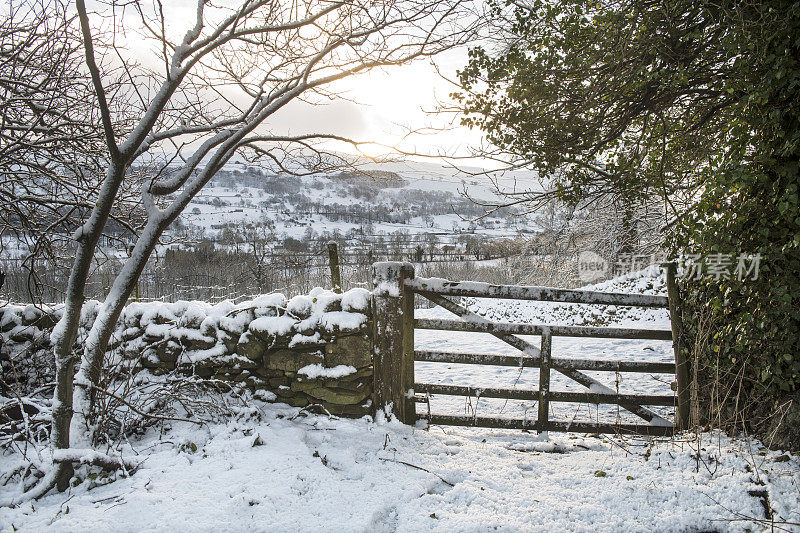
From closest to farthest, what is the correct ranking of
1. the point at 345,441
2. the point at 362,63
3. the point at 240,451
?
the point at 240,451 → the point at 345,441 → the point at 362,63

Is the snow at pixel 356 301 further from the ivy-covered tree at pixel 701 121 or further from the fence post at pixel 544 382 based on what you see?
the ivy-covered tree at pixel 701 121

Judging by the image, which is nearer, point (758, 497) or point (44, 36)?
point (758, 497)

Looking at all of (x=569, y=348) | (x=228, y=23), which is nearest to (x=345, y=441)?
(x=228, y=23)

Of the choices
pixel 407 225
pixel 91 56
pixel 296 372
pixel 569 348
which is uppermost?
pixel 407 225

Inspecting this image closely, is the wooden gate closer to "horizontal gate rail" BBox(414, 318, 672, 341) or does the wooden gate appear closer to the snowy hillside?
"horizontal gate rail" BBox(414, 318, 672, 341)

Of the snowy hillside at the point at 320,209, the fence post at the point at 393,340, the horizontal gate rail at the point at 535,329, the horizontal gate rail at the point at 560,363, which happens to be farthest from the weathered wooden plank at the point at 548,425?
the snowy hillside at the point at 320,209

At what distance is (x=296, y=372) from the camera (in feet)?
10.8

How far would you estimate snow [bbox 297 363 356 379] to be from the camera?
10.5 ft

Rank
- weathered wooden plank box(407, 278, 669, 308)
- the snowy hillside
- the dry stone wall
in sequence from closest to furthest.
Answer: weathered wooden plank box(407, 278, 669, 308) < the dry stone wall < the snowy hillside

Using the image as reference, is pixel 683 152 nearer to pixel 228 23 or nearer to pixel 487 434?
pixel 487 434

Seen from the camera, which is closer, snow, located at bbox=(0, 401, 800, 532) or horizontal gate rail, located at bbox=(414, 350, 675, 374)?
snow, located at bbox=(0, 401, 800, 532)

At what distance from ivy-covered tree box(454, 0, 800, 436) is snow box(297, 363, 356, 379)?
2.68 m

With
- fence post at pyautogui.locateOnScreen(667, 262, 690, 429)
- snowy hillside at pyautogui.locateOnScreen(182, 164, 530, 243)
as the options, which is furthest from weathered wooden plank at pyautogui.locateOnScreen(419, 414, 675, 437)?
snowy hillside at pyautogui.locateOnScreen(182, 164, 530, 243)

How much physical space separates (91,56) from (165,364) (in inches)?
98.1
